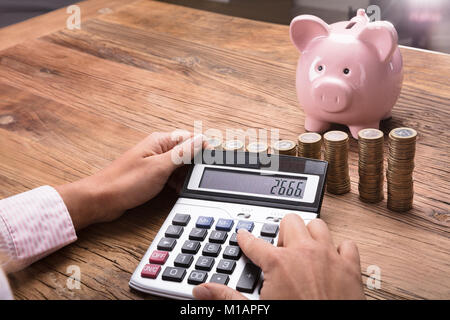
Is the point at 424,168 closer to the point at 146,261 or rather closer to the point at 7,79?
the point at 146,261

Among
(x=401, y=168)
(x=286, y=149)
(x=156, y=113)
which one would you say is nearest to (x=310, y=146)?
(x=286, y=149)

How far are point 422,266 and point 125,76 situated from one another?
0.84 m

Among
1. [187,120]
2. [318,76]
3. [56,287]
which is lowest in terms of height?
[56,287]

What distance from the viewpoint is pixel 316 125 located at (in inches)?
39.8

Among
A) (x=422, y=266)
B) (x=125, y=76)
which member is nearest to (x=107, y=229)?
(x=422, y=266)

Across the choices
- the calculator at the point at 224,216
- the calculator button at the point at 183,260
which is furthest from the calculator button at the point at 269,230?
the calculator button at the point at 183,260

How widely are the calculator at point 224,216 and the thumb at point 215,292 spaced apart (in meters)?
0.02

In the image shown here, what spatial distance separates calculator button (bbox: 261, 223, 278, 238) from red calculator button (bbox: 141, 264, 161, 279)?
145 millimetres

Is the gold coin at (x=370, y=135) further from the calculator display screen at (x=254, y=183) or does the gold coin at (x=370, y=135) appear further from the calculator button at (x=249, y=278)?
the calculator button at (x=249, y=278)

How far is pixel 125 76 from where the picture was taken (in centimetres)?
131

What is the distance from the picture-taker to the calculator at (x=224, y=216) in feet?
2.27

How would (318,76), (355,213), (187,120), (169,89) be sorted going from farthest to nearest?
(169,89) → (187,120) → (318,76) → (355,213)

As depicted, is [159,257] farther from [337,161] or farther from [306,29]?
[306,29]

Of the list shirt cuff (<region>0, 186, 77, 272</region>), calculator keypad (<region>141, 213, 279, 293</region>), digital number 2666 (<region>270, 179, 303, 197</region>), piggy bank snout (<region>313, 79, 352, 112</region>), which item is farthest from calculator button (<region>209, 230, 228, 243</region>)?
piggy bank snout (<region>313, 79, 352, 112</region>)
